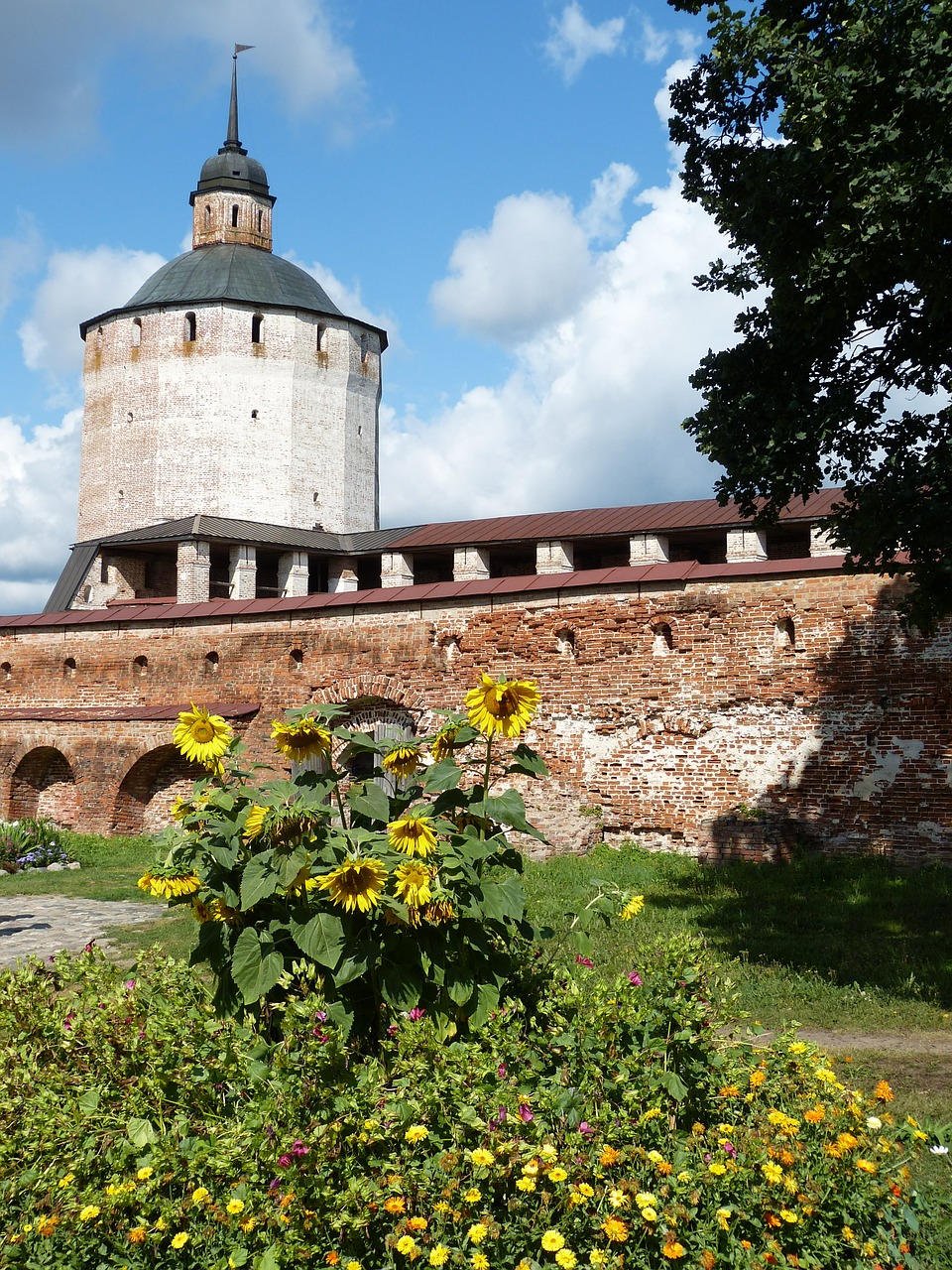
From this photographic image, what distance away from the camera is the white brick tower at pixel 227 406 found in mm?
28578

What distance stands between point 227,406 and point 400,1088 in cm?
2682

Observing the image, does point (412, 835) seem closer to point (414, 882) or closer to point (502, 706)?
point (414, 882)

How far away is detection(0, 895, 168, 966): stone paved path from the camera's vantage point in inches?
347

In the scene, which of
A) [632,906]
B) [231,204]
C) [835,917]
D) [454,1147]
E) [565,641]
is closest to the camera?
[454,1147]

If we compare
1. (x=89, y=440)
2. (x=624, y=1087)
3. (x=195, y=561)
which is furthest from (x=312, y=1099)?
(x=89, y=440)

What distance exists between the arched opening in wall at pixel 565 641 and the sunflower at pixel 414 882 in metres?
9.57

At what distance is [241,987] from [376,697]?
1079cm

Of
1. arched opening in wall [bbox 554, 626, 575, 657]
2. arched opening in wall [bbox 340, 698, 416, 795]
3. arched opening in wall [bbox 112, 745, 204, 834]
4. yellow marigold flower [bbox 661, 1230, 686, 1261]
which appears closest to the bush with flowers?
yellow marigold flower [bbox 661, 1230, 686, 1261]

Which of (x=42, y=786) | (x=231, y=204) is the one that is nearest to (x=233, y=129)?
(x=231, y=204)

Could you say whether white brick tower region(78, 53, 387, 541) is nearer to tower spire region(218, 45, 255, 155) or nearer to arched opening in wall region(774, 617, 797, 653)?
tower spire region(218, 45, 255, 155)

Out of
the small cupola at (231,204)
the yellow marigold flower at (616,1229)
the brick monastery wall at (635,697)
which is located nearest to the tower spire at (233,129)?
the small cupola at (231,204)

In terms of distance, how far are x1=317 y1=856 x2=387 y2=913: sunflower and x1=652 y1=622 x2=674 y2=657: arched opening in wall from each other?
30.0 ft

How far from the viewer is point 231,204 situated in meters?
32.5

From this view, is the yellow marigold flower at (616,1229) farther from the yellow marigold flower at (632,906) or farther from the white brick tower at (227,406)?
the white brick tower at (227,406)
